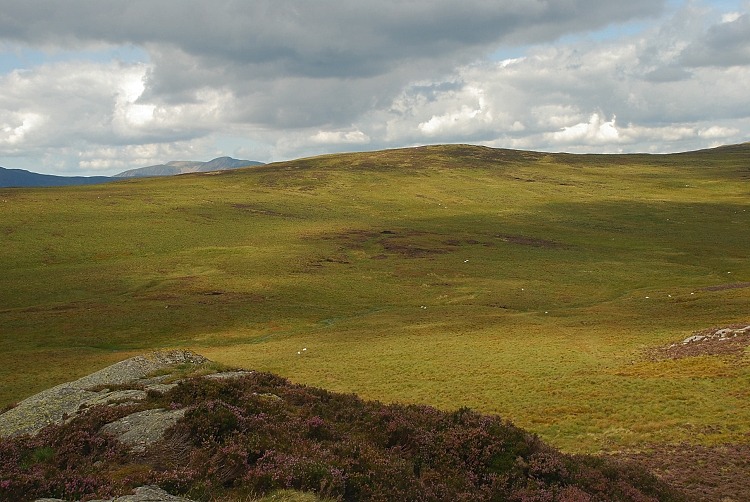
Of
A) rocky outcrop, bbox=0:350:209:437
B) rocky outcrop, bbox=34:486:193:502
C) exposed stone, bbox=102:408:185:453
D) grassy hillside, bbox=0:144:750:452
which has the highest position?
rocky outcrop, bbox=34:486:193:502

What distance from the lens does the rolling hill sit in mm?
37344

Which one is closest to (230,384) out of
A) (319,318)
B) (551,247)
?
(319,318)

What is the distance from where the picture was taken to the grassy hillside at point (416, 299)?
1505 inches

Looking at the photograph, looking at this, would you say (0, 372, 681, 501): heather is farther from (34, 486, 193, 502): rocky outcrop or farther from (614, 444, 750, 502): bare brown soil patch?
(614, 444, 750, 502): bare brown soil patch

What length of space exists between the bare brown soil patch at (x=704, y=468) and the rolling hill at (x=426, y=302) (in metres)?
0.47

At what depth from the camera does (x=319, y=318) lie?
248 feet

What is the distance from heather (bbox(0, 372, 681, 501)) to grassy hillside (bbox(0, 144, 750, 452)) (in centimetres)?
1400

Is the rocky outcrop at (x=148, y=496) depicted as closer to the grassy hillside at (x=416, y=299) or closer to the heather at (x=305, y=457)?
the heather at (x=305, y=457)

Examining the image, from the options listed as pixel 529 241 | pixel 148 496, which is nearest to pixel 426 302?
pixel 529 241

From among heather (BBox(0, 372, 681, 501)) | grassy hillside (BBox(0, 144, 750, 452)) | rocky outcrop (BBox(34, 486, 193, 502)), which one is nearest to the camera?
rocky outcrop (BBox(34, 486, 193, 502))

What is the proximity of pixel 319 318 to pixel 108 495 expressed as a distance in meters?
64.6

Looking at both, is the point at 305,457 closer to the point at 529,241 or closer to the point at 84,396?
the point at 84,396

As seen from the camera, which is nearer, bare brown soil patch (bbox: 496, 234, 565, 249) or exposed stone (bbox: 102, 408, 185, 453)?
exposed stone (bbox: 102, 408, 185, 453)

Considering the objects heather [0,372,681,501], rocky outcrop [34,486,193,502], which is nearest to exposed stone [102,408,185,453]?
heather [0,372,681,501]
